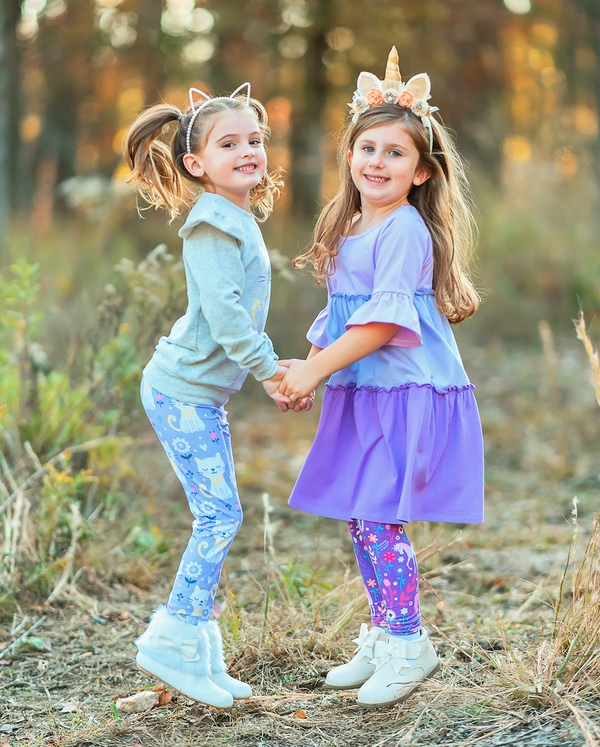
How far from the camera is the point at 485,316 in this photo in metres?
8.70

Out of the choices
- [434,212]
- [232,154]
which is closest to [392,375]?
[434,212]

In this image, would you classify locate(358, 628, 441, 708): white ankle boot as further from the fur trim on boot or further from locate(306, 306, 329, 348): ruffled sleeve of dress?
locate(306, 306, 329, 348): ruffled sleeve of dress

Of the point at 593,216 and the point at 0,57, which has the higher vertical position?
the point at 0,57

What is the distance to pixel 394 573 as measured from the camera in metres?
2.29

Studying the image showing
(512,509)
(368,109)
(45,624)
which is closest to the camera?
(368,109)

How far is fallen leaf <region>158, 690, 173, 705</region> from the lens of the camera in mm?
2457

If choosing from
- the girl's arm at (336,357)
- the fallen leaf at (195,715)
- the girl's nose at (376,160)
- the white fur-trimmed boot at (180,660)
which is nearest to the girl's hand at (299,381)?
the girl's arm at (336,357)

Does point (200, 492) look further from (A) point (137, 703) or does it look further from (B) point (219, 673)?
(A) point (137, 703)

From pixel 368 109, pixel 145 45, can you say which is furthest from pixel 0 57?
pixel 368 109

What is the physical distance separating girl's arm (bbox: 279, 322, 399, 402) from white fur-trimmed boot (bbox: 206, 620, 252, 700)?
2.32ft

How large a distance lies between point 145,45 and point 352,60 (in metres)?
2.62

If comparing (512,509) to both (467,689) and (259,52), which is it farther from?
(259,52)

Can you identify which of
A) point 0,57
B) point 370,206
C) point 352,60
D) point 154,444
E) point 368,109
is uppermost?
point 352,60

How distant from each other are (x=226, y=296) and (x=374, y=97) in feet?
2.50
